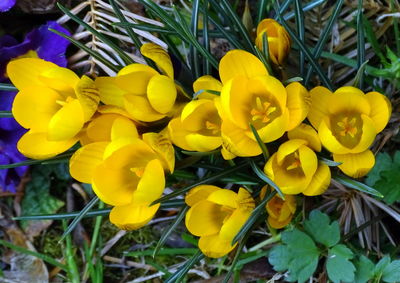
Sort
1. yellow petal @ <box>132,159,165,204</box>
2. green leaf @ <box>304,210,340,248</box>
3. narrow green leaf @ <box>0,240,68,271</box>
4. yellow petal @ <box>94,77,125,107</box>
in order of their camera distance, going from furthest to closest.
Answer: narrow green leaf @ <box>0,240,68,271</box>, green leaf @ <box>304,210,340,248</box>, yellow petal @ <box>94,77,125,107</box>, yellow petal @ <box>132,159,165,204</box>

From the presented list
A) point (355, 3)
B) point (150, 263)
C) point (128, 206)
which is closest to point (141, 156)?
point (128, 206)

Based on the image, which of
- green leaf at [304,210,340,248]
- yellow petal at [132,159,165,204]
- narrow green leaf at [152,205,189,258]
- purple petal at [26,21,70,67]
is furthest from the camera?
purple petal at [26,21,70,67]

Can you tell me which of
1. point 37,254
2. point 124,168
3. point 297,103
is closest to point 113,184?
point 124,168

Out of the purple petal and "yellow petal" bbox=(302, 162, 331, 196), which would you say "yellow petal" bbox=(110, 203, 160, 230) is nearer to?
"yellow petal" bbox=(302, 162, 331, 196)

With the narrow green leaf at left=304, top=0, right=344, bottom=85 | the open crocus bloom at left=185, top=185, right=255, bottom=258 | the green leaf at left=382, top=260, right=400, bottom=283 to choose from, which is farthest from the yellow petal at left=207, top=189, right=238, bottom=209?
the green leaf at left=382, top=260, right=400, bottom=283

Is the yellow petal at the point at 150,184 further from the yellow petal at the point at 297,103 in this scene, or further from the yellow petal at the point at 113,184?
the yellow petal at the point at 297,103

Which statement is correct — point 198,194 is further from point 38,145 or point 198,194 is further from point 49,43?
point 49,43
